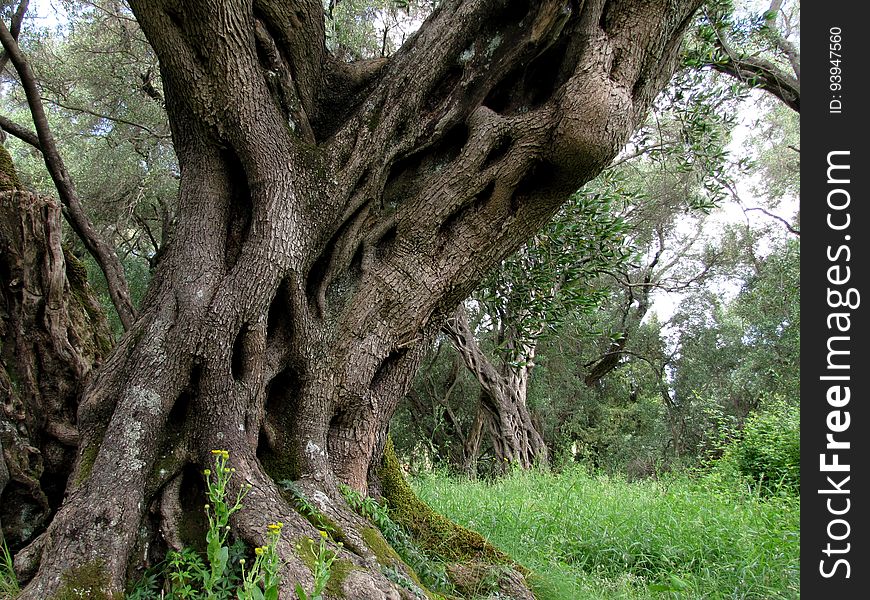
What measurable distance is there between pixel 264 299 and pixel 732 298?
1699cm

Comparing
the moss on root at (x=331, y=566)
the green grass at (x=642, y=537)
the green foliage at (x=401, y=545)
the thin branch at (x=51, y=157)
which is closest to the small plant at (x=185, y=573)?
the moss on root at (x=331, y=566)

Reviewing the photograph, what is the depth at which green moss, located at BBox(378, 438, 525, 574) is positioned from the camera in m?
4.02

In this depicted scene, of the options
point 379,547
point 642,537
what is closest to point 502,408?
point 642,537

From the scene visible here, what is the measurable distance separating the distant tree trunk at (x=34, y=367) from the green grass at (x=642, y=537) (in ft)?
9.51

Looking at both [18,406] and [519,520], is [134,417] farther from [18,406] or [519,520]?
[519,520]

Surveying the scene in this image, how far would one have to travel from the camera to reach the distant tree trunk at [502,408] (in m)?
11.6

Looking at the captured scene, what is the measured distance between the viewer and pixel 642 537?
5.03 m

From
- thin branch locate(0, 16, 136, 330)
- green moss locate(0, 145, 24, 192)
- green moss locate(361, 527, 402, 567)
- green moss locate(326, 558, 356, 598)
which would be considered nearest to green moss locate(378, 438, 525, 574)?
green moss locate(361, 527, 402, 567)

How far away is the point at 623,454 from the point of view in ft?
59.6

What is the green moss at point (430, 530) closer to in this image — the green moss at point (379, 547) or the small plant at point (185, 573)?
the green moss at point (379, 547)

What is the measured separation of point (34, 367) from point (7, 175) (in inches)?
48.9

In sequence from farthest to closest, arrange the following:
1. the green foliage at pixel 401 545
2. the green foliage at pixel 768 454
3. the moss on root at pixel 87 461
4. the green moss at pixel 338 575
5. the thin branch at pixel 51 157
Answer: the green foliage at pixel 768 454 < the thin branch at pixel 51 157 < the green foliage at pixel 401 545 < the moss on root at pixel 87 461 < the green moss at pixel 338 575

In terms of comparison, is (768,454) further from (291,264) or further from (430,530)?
(291,264)
